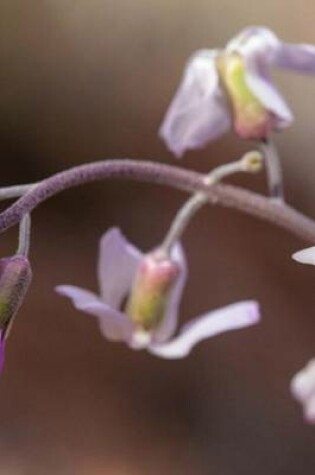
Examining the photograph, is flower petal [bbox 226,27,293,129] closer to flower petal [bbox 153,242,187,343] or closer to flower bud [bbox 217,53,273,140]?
flower bud [bbox 217,53,273,140]

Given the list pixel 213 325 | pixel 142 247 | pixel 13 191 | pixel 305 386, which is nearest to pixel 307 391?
pixel 305 386

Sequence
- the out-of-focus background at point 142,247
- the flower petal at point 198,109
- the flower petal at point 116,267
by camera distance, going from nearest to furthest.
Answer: the flower petal at point 198,109
the flower petal at point 116,267
the out-of-focus background at point 142,247

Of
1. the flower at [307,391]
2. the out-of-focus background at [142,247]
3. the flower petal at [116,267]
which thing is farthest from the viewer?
the out-of-focus background at [142,247]

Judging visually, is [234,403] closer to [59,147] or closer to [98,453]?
[98,453]

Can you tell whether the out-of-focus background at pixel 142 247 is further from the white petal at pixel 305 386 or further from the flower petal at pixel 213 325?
the white petal at pixel 305 386

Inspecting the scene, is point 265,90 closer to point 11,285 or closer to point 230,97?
point 230,97

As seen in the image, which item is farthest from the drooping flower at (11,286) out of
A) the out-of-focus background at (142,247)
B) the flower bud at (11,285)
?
the out-of-focus background at (142,247)

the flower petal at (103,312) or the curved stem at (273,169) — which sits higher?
the curved stem at (273,169)

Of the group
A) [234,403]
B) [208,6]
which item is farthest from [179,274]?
[208,6]

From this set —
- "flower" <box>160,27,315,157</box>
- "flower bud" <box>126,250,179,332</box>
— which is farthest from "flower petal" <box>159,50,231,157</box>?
"flower bud" <box>126,250,179,332</box>
